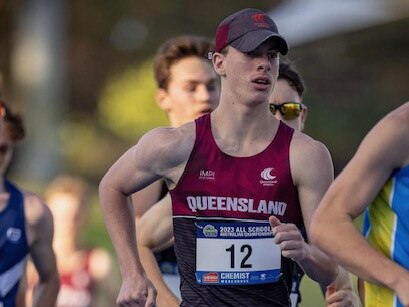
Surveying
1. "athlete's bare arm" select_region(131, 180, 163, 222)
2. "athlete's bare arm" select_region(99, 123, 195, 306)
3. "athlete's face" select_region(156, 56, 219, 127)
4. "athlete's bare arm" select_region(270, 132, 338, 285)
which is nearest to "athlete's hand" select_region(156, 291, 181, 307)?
"athlete's bare arm" select_region(99, 123, 195, 306)

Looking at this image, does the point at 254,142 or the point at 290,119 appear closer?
the point at 254,142

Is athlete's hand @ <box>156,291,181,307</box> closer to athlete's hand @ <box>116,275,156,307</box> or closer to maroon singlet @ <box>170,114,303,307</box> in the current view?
maroon singlet @ <box>170,114,303,307</box>

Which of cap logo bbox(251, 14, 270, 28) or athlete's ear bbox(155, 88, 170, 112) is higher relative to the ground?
cap logo bbox(251, 14, 270, 28)

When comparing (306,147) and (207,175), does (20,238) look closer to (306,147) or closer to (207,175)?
(207,175)

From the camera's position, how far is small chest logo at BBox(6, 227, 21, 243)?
24.3 ft

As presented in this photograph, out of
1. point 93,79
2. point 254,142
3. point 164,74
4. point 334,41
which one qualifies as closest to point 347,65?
point 334,41

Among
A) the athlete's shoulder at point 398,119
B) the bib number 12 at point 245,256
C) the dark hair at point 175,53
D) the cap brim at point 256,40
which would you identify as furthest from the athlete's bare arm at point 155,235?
the athlete's shoulder at point 398,119

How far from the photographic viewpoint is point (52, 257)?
761cm

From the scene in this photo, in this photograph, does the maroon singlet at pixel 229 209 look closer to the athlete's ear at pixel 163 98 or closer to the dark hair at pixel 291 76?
the dark hair at pixel 291 76

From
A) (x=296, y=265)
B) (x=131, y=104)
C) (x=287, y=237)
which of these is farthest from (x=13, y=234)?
(x=131, y=104)

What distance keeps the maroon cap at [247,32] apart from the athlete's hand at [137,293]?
1016mm

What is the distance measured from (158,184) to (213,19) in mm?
28831

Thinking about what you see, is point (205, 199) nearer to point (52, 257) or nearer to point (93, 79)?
point (52, 257)

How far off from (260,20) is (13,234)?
6.49 feet
